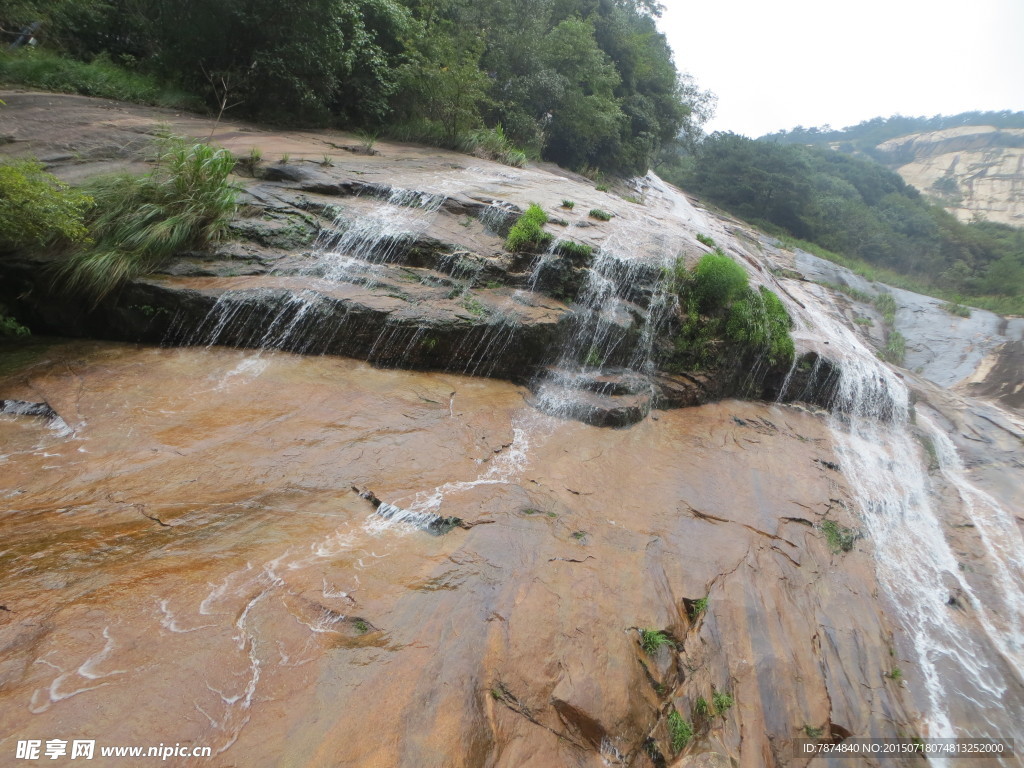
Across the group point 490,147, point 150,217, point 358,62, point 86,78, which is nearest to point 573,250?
point 150,217

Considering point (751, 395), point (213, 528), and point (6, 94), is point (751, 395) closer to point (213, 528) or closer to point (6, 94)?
point (213, 528)

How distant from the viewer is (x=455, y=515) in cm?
459

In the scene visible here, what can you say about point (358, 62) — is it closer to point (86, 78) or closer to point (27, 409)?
point (86, 78)

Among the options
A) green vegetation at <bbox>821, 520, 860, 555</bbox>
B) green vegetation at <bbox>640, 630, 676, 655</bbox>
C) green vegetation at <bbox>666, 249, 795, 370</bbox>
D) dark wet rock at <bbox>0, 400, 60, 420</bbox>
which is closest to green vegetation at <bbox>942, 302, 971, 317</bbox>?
green vegetation at <bbox>666, 249, 795, 370</bbox>

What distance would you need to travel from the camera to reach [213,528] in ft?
12.3

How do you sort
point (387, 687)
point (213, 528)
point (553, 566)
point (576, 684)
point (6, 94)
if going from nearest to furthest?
point (387, 687)
point (576, 684)
point (213, 528)
point (553, 566)
point (6, 94)

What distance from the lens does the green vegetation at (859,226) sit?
24.4m

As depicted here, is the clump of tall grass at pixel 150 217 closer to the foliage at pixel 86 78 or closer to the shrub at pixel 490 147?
the foliage at pixel 86 78

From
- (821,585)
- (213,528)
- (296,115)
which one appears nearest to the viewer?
(213,528)

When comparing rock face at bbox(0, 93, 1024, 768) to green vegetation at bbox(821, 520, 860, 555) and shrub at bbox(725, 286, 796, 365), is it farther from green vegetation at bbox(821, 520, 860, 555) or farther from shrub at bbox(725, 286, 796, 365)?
shrub at bbox(725, 286, 796, 365)

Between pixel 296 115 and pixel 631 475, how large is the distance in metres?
11.9

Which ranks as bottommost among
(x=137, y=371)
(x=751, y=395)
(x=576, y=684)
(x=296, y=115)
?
(x=576, y=684)

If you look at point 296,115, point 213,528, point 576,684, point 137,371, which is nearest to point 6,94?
point 296,115

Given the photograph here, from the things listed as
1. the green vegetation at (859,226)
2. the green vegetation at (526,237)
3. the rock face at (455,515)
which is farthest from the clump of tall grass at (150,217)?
the green vegetation at (859,226)
